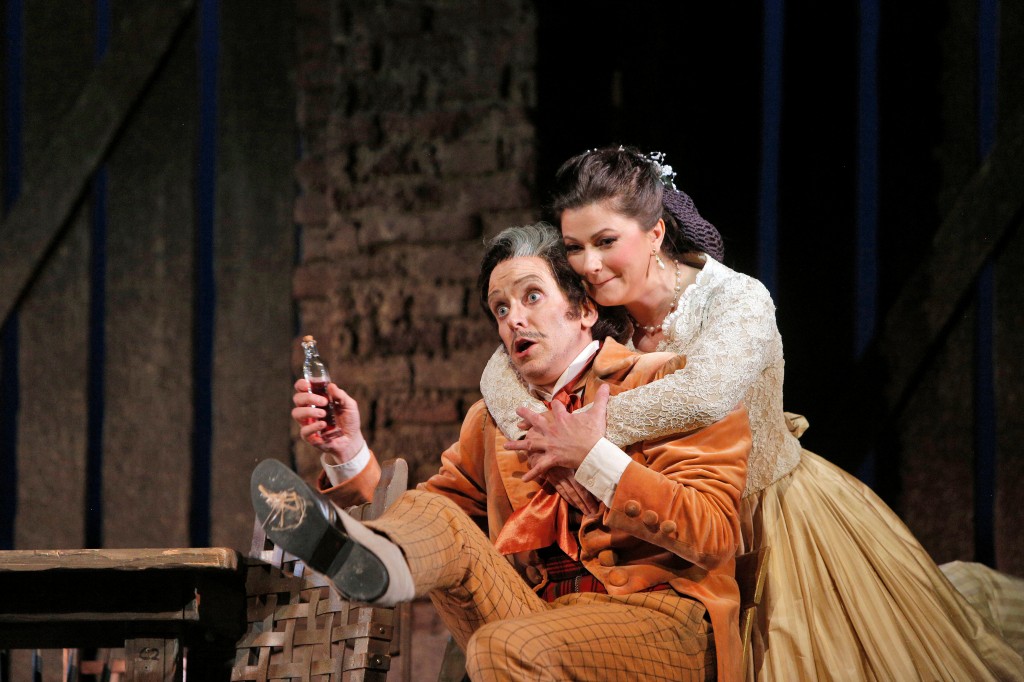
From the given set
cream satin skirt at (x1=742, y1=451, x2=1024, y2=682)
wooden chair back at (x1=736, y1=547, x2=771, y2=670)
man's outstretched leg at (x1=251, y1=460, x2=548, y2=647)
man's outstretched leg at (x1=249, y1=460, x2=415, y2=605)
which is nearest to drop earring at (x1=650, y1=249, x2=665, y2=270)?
cream satin skirt at (x1=742, y1=451, x2=1024, y2=682)

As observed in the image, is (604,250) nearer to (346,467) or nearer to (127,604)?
(346,467)

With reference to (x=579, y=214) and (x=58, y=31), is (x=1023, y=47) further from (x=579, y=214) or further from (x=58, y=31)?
(x=58, y=31)

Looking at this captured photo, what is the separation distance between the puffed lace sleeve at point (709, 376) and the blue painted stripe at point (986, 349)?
1375 mm

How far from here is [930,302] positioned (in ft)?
11.4

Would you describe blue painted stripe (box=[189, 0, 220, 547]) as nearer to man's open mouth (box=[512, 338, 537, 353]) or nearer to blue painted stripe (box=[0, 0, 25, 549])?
blue painted stripe (box=[0, 0, 25, 549])

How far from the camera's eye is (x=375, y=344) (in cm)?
332

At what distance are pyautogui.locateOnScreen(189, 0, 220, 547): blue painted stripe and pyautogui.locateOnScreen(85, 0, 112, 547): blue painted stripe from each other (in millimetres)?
363

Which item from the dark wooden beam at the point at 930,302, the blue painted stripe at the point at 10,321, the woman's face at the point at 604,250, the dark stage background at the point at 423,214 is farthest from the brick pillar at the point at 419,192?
the blue painted stripe at the point at 10,321

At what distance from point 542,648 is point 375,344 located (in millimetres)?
1597

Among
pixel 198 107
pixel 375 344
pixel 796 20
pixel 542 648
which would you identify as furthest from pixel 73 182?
pixel 542 648

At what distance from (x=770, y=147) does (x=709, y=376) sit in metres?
1.59

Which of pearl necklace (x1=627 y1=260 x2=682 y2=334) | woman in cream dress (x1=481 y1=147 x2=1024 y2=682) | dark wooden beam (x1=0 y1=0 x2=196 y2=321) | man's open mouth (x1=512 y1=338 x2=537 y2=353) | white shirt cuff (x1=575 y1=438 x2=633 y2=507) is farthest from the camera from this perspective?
dark wooden beam (x1=0 y1=0 x2=196 y2=321)

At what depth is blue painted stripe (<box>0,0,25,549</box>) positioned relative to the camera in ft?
13.2

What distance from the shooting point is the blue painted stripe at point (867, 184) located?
354cm
